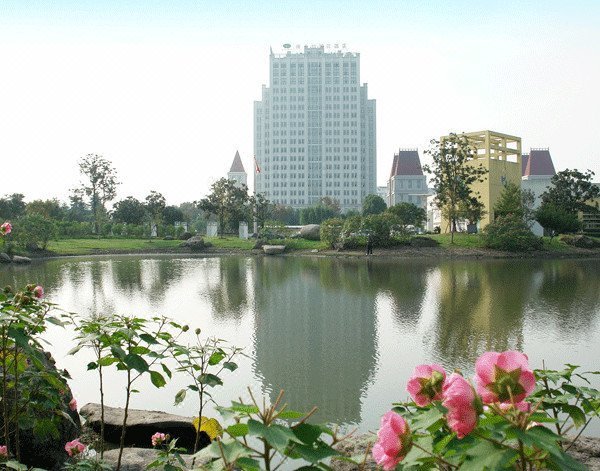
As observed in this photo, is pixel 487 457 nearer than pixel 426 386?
Yes

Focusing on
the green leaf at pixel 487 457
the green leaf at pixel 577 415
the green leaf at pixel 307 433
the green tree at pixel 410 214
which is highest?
the green tree at pixel 410 214

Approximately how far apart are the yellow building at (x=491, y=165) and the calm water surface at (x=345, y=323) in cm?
1987

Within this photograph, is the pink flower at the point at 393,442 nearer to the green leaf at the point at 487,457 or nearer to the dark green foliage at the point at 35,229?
the green leaf at the point at 487,457

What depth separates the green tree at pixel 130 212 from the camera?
1865 inches

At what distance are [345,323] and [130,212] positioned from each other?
40.6 metres

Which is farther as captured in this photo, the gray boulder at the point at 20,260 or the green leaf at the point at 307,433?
the gray boulder at the point at 20,260

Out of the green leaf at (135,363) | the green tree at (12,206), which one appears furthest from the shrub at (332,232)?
the green leaf at (135,363)

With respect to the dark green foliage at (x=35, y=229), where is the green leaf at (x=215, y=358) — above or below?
below

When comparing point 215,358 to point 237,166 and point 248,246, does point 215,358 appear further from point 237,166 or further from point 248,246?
point 237,166

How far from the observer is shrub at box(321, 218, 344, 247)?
3403 cm

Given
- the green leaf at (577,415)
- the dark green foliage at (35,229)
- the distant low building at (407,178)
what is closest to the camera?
the green leaf at (577,415)

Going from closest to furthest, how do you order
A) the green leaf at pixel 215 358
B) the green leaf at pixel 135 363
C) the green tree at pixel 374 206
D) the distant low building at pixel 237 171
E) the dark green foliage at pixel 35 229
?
the green leaf at pixel 135 363
the green leaf at pixel 215 358
the dark green foliage at pixel 35 229
the green tree at pixel 374 206
the distant low building at pixel 237 171

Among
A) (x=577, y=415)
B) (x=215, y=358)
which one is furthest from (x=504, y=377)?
(x=215, y=358)

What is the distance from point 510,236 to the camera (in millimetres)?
31453
